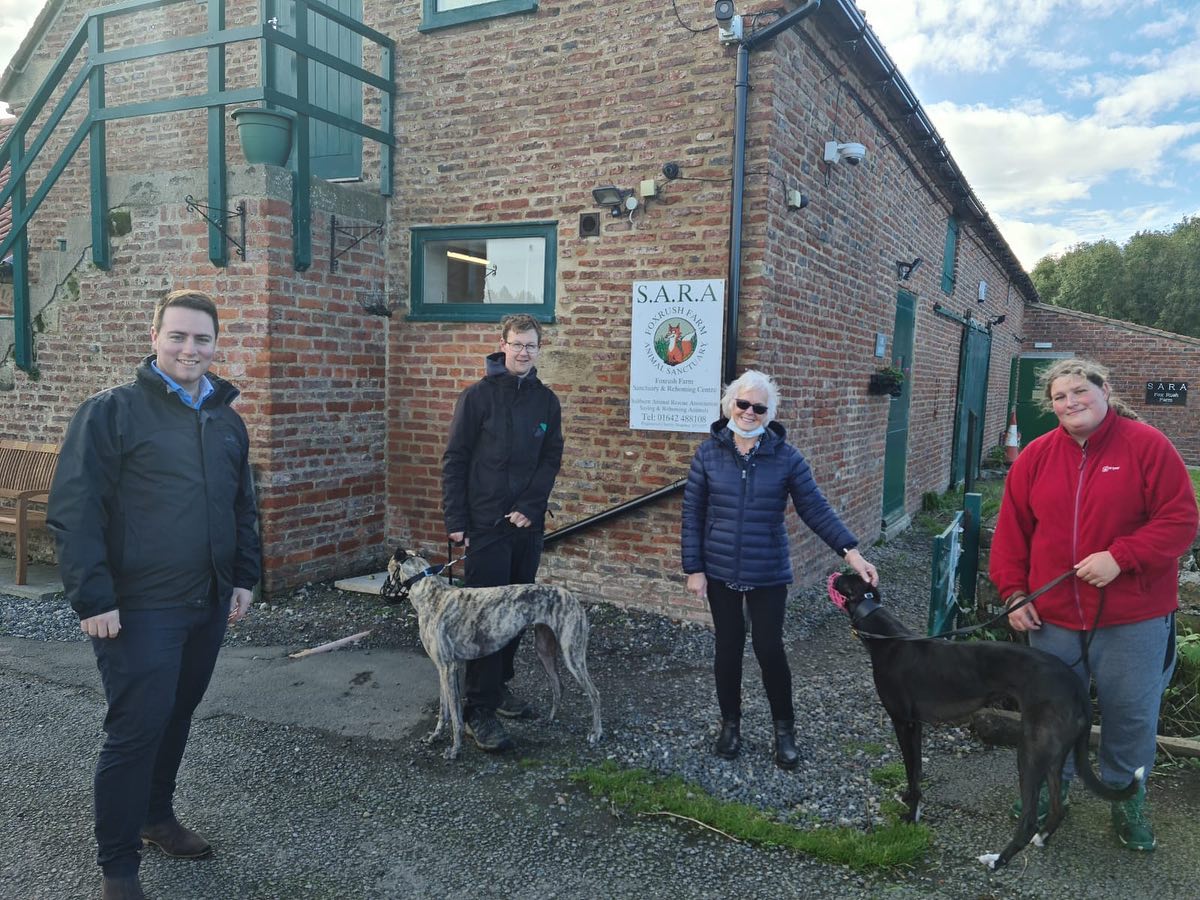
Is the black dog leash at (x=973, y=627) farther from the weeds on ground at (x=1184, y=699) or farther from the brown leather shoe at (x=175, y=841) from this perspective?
the brown leather shoe at (x=175, y=841)

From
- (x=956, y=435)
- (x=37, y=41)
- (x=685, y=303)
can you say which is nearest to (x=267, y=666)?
(x=685, y=303)

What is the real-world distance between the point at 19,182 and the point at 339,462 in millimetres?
3703

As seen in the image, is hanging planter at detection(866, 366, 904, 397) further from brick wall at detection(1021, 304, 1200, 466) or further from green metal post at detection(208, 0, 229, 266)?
brick wall at detection(1021, 304, 1200, 466)

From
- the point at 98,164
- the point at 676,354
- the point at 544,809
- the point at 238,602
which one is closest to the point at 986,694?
the point at 544,809

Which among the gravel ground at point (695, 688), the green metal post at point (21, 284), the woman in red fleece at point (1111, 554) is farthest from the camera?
the green metal post at point (21, 284)

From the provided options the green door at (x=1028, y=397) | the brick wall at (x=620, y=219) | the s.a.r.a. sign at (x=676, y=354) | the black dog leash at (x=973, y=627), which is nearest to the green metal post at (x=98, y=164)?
the brick wall at (x=620, y=219)

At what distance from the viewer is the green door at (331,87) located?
750cm

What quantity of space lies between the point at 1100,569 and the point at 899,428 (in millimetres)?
6963

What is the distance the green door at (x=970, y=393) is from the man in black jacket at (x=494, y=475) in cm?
988

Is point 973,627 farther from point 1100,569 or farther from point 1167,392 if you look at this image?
point 1167,392

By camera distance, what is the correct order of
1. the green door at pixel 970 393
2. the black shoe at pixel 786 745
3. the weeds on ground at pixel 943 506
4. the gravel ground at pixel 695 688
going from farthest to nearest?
1. the green door at pixel 970 393
2. the weeds on ground at pixel 943 506
3. the black shoe at pixel 786 745
4. the gravel ground at pixel 695 688

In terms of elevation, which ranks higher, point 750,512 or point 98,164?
point 98,164

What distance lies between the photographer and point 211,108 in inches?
243

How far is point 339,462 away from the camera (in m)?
6.86
